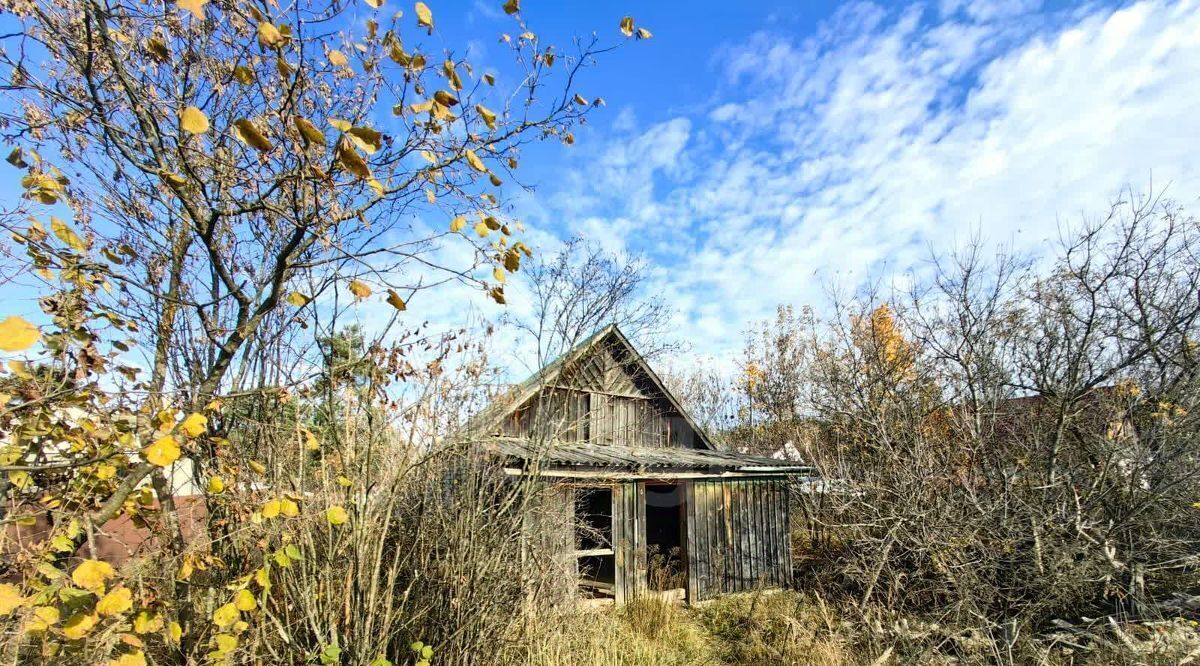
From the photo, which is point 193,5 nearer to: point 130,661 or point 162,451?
point 162,451

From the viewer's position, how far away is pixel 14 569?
2.90m

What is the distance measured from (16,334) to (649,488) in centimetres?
1310

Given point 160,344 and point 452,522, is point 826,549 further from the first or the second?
point 160,344

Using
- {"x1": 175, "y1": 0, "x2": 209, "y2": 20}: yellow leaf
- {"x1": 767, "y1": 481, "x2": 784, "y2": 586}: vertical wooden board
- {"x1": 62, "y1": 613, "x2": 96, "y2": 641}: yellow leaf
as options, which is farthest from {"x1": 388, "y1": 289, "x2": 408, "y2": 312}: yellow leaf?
{"x1": 767, "y1": 481, "x2": 784, "y2": 586}: vertical wooden board

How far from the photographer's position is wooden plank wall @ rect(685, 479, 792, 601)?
39.7 feet

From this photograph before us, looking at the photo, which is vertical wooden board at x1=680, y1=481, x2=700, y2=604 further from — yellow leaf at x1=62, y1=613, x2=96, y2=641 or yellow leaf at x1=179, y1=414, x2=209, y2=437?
yellow leaf at x1=179, y1=414, x2=209, y2=437

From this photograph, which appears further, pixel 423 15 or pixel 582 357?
pixel 582 357

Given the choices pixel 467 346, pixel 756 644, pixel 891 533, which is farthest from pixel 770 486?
pixel 467 346

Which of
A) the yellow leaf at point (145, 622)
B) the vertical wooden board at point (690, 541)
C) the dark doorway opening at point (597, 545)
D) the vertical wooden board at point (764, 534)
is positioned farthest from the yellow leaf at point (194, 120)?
the vertical wooden board at point (764, 534)

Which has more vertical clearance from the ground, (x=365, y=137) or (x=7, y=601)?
(x=365, y=137)

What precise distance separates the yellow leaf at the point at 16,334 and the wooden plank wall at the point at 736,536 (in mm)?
11616

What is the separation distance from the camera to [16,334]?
5.49ft

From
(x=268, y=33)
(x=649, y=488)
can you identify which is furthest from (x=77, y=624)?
(x=649, y=488)

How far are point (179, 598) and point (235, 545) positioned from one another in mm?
674
